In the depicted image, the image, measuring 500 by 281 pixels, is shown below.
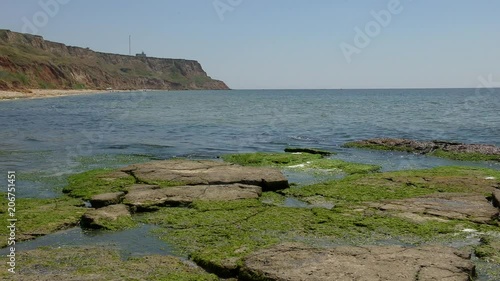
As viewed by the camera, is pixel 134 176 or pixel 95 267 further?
pixel 134 176

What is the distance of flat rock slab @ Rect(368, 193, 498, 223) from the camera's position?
Answer: 39.3ft

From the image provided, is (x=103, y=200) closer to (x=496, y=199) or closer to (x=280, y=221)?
(x=280, y=221)

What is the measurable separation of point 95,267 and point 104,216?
130 inches

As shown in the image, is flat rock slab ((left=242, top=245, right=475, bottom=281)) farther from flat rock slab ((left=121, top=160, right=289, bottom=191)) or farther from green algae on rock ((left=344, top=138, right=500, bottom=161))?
green algae on rock ((left=344, top=138, right=500, bottom=161))

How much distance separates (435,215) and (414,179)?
4.90 meters

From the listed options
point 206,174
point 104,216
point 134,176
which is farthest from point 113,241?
point 134,176

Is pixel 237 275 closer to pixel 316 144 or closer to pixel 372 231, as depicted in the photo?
pixel 372 231

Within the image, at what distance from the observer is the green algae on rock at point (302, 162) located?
20.3 m

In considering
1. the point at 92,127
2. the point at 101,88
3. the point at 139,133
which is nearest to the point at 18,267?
the point at 139,133

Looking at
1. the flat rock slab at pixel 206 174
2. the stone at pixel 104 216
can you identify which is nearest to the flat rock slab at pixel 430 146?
the flat rock slab at pixel 206 174

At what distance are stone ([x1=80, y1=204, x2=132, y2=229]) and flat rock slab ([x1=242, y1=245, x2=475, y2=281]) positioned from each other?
4208mm

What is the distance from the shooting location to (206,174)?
1672cm

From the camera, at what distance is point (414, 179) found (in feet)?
55.0

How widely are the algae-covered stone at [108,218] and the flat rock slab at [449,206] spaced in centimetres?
652
